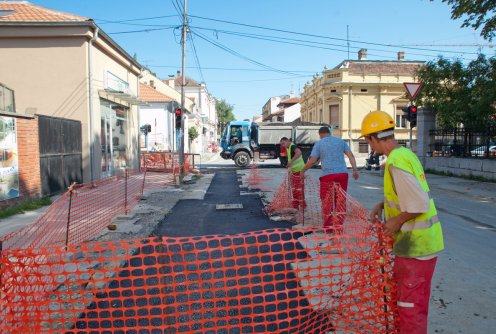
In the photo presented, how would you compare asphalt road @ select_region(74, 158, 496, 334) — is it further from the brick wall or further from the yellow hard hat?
the brick wall

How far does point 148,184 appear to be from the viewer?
16.1 m

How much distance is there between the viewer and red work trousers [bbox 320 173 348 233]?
611 centimetres

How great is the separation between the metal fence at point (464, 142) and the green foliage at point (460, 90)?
42 centimetres

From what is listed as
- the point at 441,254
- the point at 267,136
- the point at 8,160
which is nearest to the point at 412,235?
the point at 441,254

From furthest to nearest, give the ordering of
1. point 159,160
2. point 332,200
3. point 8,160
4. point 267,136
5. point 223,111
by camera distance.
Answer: point 223,111 → point 267,136 → point 159,160 → point 8,160 → point 332,200

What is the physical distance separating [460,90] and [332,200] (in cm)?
1440

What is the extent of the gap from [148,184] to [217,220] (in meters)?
8.13

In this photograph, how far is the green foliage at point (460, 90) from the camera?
50.9 ft

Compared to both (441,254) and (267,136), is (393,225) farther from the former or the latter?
(267,136)

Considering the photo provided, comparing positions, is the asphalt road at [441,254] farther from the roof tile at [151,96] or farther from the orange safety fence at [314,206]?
the roof tile at [151,96]

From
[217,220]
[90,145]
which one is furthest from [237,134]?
[217,220]

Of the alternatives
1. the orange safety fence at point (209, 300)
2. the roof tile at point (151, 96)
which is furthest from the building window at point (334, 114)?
the orange safety fence at point (209, 300)

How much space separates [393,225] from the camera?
275 centimetres

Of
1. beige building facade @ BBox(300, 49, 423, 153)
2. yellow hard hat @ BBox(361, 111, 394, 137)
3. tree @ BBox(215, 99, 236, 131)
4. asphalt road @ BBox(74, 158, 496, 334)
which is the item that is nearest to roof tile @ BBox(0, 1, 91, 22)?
asphalt road @ BBox(74, 158, 496, 334)
